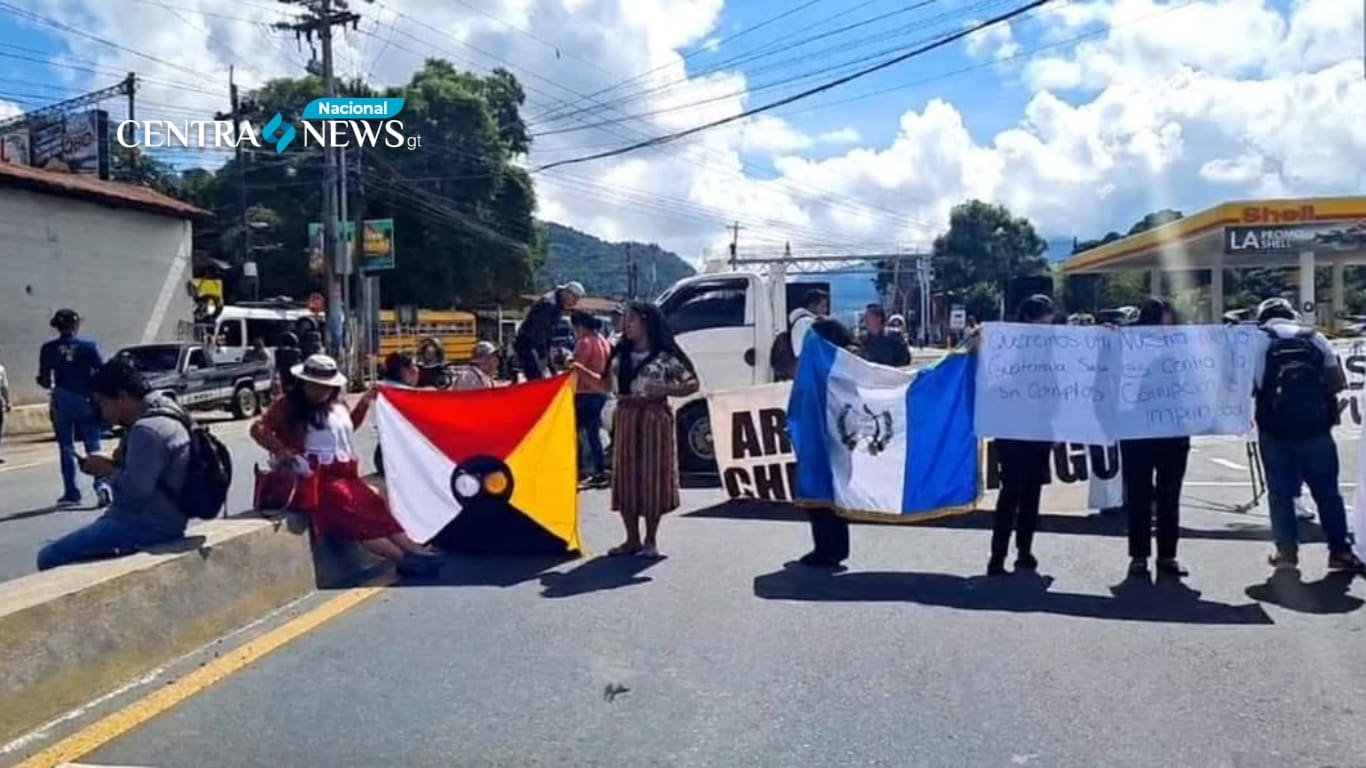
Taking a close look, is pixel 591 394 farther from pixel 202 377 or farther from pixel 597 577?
pixel 202 377

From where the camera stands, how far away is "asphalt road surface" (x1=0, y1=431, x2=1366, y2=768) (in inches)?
175

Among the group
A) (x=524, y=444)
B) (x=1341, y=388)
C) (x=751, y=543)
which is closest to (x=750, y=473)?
(x=751, y=543)

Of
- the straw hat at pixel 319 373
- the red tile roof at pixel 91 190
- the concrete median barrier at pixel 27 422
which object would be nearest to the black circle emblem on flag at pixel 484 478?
the straw hat at pixel 319 373

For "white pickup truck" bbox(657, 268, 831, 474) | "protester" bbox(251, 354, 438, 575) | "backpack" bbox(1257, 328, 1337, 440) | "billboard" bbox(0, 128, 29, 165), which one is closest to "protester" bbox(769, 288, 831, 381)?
"white pickup truck" bbox(657, 268, 831, 474)

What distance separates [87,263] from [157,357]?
7.05 meters

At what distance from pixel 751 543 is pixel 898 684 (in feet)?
10.9

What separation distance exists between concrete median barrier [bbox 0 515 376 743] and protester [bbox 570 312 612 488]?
3.87 m

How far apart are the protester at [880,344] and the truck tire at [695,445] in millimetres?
1910

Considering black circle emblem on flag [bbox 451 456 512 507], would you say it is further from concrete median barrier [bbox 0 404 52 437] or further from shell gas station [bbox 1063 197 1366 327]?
shell gas station [bbox 1063 197 1366 327]

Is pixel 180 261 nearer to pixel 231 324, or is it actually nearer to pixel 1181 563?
pixel 231 324

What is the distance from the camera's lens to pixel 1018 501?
7312 millimetres

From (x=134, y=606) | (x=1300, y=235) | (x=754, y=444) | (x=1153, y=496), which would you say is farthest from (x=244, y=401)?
(x=1300, y=235)

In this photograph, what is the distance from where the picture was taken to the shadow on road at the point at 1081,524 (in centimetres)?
860

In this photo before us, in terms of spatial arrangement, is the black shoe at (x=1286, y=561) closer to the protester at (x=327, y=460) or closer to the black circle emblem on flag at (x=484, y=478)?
the black circle emblem on flag at (x=484, y=478)
